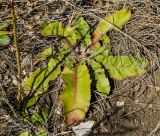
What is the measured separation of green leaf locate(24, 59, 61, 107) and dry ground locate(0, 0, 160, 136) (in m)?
0.06

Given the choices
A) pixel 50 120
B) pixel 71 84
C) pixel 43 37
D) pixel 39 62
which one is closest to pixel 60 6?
pixel 43 37

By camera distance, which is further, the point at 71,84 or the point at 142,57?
the point at 142,57

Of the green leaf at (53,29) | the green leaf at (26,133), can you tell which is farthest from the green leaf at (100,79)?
the green leaf at (26,133)

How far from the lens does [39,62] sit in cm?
210

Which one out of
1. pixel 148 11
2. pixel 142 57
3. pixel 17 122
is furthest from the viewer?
pixel 148 11

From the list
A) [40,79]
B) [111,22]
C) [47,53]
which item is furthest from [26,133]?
[111,22]

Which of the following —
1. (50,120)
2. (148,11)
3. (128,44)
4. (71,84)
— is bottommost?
(50,120)

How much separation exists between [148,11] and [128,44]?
0.88ft

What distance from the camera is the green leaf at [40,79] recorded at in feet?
6.47

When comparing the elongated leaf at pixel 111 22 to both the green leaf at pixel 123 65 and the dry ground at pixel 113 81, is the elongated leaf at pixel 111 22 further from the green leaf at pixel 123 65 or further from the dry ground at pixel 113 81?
the green leaf at pixel 123 65

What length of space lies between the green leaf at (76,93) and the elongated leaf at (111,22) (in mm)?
254

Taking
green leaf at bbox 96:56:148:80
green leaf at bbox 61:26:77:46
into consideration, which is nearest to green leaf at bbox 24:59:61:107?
green leaf at bbox 61:26:77:46

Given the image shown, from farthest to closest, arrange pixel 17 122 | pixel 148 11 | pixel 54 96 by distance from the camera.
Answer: pixel 148 11
pixel 54 96
pixel 17 122

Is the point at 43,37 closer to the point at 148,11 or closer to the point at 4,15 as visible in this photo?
the point at 4,15
